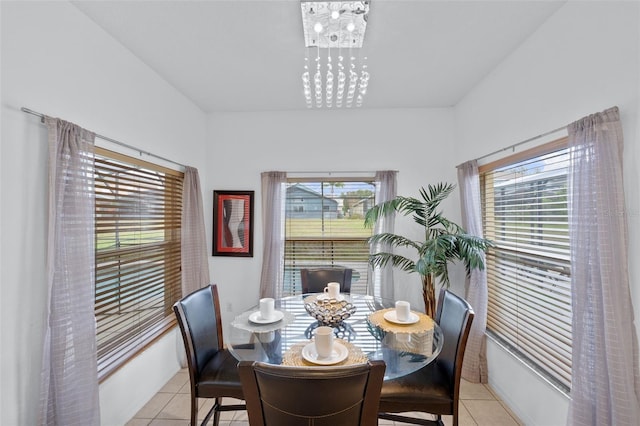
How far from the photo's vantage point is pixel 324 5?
1.56 metres

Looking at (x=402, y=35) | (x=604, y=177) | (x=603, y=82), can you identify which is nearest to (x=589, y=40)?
(x=603, y=82)

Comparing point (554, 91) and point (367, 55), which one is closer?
point (554, 91)

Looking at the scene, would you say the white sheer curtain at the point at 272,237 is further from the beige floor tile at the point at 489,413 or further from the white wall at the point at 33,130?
the beige floor tile at the point at 489,413

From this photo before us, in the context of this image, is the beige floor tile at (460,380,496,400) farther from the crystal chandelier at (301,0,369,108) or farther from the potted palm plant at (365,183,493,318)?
the crystal chandelier at (301,0,369,108)

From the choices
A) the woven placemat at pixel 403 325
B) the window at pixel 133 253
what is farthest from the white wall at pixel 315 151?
the woven placemat at pixel 403 325

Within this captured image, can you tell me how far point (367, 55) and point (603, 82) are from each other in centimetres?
138

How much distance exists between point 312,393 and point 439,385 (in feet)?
3.21

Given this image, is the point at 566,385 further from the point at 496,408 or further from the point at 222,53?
the point at 222,53

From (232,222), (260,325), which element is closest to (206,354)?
(260,325)

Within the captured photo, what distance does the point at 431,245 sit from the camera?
236cm

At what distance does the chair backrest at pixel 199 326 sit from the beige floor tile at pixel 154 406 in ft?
2.51

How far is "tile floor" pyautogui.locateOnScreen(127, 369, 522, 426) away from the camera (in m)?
1.98

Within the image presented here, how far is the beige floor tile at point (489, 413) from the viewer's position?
1.98m

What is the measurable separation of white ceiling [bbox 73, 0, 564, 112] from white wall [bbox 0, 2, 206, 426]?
23cm
